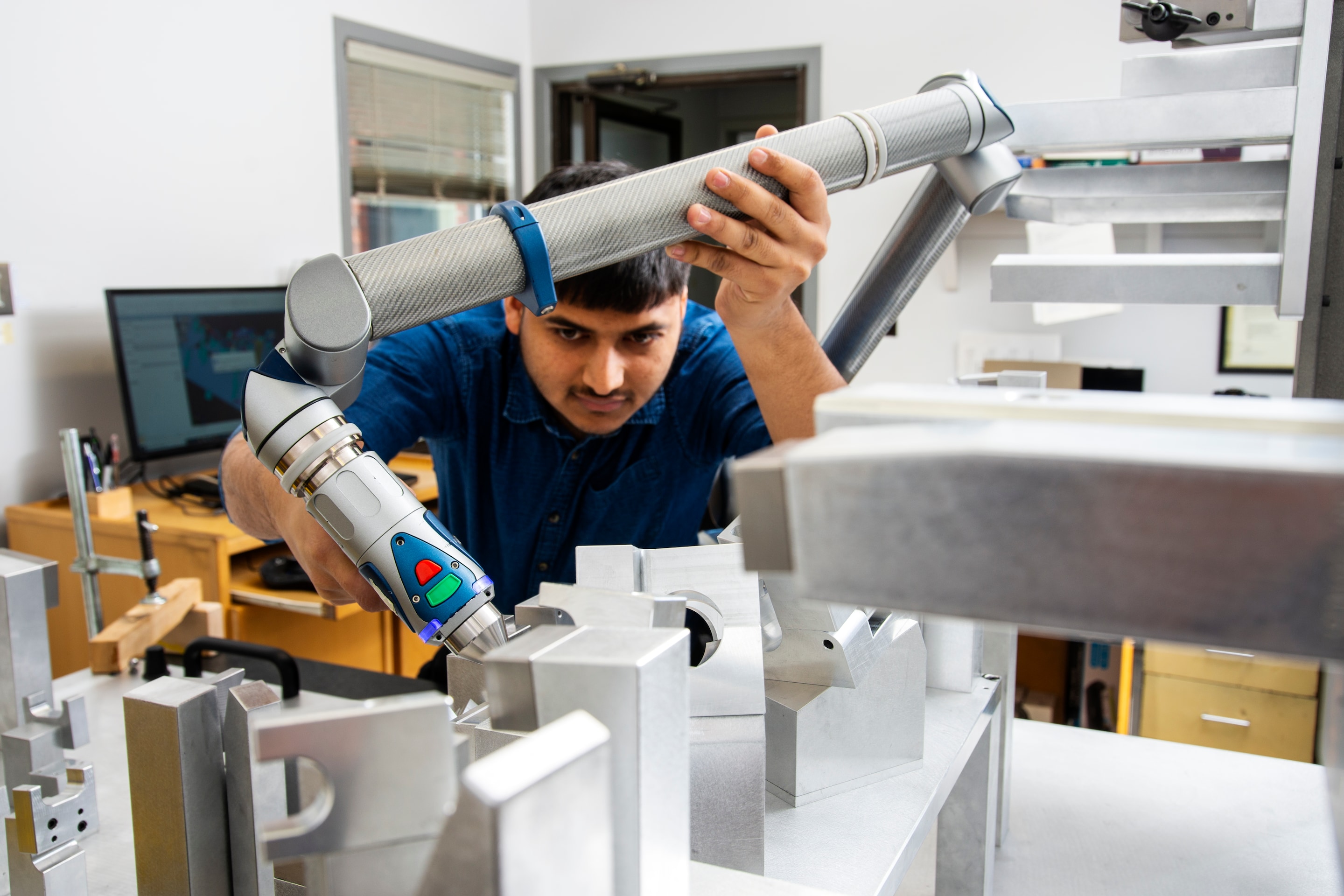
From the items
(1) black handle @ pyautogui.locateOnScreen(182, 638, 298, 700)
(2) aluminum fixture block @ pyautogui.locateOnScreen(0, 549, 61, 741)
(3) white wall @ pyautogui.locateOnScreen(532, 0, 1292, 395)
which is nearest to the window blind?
(3) white wall @ pyautogui.locateOnScreen(532, 0, 1292, 395)

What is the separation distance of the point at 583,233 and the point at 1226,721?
2347 mm

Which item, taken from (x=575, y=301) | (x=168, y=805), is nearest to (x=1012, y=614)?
(x=168, y=805)

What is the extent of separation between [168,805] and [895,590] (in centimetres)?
44

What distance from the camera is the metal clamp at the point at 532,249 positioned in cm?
55

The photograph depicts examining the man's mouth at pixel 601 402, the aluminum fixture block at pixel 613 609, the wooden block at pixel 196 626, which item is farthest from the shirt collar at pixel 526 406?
the aluminum fixture block at pixel 613 609

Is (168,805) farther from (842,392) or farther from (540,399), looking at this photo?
(540,399)

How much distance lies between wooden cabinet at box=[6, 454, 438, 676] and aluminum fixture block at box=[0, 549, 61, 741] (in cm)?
132

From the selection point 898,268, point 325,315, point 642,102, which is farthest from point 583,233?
point 642,102

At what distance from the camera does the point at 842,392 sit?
0.30 meters

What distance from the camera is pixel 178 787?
0.50m

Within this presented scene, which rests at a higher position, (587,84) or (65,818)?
(587,84)

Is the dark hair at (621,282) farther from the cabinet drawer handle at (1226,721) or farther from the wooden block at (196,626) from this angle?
the cabinet drawer handle at (1226,721)

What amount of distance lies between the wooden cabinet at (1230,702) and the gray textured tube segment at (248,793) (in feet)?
7.33

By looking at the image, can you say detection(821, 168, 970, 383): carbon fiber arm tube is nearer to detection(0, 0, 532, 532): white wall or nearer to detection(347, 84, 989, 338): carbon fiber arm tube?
detection(347, 84, 989, 338): carbon fiber arm tube
